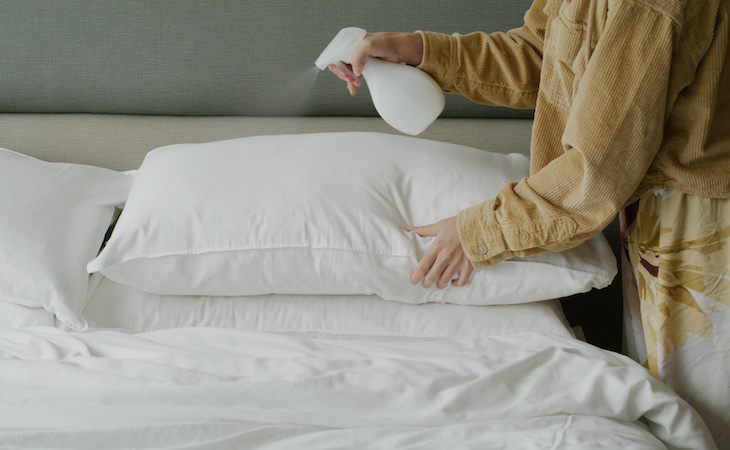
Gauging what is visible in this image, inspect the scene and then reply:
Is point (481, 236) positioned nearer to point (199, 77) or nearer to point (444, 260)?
point (444, 260)

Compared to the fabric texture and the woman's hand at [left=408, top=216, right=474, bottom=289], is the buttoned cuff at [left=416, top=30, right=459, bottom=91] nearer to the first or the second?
the fabric texture

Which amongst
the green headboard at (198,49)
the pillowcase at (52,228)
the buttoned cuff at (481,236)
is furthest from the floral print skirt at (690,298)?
the pillowcase at (52,228)

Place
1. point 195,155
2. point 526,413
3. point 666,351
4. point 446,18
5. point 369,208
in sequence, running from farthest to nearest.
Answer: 1. point 446,18
2. point 195,155
3. point 369,208
4. point 666,351
5. point 526,413

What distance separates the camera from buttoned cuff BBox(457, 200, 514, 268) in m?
1.00

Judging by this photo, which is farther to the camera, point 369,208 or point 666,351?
point 369,208

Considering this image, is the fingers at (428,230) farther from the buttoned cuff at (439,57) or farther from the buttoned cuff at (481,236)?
the buttoned cuff at (439,57)

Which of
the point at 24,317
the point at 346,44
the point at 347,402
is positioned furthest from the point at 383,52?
the point at 24,317

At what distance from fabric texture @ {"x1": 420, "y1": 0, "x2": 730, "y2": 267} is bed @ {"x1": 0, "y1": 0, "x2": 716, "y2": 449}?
151mm

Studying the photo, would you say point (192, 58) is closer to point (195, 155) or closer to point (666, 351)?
point (195, 155)

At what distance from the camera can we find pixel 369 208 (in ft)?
3.67

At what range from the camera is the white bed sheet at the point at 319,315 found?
1.12 m

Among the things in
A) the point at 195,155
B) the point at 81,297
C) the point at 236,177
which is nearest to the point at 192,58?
the point at 195,155

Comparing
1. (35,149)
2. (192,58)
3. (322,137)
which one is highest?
(192,58)

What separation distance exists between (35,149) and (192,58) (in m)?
0.49
